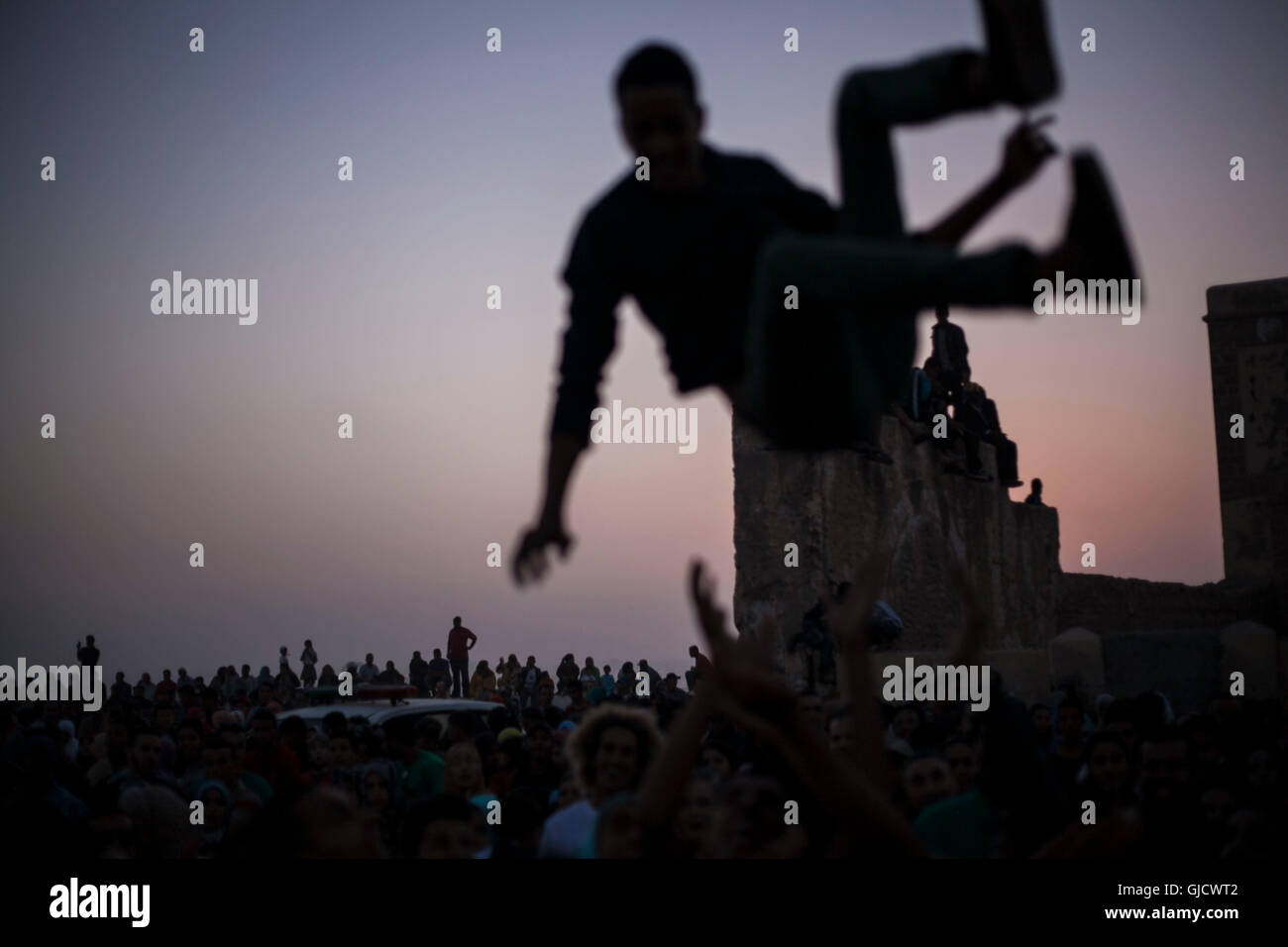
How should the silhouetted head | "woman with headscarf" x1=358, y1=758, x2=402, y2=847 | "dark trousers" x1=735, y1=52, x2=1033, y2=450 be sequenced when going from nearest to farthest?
1. "dark trousers" x1=735, y1=52, x2=1033, y2=450
2. the silhouetted head
3. "woman with headscarf" x1=358, y1=758, x2=402, y2=847

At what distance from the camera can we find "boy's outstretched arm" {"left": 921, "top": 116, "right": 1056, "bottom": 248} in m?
2.80

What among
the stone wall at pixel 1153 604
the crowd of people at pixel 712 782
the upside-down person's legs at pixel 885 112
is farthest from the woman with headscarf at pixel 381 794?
the stone wall at pixel 1153 604

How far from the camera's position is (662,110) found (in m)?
2.99

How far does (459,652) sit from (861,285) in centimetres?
1603

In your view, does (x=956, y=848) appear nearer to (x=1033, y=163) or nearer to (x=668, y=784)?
(x=668, y=784)

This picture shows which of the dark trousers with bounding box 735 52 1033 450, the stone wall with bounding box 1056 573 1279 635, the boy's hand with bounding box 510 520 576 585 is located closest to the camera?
the dark trousers with bounding box 735 52 1033 450

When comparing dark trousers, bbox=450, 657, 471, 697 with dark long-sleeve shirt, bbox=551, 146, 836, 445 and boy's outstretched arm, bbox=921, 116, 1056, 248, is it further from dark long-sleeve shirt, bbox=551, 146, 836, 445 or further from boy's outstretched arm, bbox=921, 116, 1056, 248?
boy's outstretched arm, bbox=921, 116, 1056, 248

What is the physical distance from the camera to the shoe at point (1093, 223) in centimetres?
256

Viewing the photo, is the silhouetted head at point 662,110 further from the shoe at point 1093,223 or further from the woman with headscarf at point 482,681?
the woman with headscarf at point 482,681

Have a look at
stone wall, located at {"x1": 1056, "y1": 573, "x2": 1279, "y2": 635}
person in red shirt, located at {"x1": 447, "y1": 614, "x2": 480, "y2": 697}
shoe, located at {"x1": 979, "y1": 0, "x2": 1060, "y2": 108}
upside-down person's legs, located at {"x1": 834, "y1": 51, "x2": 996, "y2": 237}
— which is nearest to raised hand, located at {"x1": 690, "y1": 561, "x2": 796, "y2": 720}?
upside-down person's legs, located at {"x1": 834, "y1": 51, "x2": 996, "y2": 237}

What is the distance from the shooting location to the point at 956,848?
146 inches

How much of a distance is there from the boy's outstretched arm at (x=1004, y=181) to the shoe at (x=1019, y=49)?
0.18m
